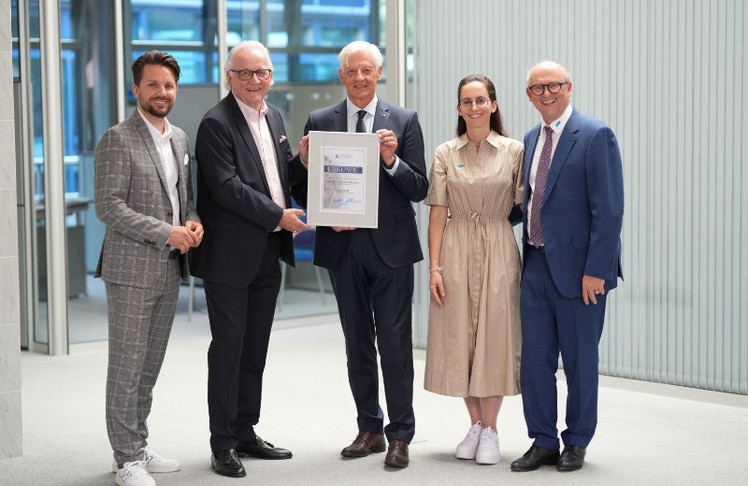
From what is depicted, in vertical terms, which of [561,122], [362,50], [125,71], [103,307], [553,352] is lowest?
[103,307]

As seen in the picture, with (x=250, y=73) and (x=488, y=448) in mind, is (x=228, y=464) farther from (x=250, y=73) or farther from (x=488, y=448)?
(x=250, y=73)

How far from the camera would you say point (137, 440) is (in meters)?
4.00

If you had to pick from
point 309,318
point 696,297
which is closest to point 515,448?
point 696,297

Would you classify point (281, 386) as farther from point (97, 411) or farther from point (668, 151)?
point (668, 151)

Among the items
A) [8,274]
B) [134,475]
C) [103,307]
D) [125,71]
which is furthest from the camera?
[103,307]

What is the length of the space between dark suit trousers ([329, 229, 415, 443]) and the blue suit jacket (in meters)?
0.63

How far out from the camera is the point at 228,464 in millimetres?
4066

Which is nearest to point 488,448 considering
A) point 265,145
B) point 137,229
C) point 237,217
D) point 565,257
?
point 565,257

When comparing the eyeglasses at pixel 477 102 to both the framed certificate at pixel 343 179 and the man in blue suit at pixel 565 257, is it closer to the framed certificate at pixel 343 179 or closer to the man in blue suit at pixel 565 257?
the man in blue suit at pixel 565 257

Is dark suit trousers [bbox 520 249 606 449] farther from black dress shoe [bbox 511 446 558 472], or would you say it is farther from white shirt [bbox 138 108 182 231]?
white shirt [bbox 138 108 182 231]

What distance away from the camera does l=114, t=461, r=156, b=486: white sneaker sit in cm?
390

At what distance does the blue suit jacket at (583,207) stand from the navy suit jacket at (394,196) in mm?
535

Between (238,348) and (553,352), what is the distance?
1258mm

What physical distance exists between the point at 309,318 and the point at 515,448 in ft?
13.0
